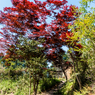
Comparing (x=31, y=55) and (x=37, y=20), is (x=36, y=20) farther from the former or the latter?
(x=31, y=55)

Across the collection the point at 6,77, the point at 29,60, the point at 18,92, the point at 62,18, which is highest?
the point at 62,18

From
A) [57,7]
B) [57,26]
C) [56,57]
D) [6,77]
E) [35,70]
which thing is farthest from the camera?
[6,77]

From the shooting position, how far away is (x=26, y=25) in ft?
16.4

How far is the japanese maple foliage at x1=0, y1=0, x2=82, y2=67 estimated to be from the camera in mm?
4480

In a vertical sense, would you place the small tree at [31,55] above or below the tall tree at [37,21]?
below

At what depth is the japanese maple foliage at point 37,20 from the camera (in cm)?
448

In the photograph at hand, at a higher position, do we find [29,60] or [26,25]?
[26,25]

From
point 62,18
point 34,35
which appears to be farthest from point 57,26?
point 34,35

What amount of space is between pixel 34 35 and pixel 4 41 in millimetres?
1977

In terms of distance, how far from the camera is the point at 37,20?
5152 millimetres

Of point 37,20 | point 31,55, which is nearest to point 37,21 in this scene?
point 37,20

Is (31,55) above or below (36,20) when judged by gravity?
below

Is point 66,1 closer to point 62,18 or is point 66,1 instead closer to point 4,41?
point 62,18

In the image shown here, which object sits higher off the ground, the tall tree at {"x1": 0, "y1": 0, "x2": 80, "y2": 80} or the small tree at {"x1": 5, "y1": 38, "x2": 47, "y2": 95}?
the tall tree at {"x1": 0, "y1": 0, "x2": 80, "y2": 80}
